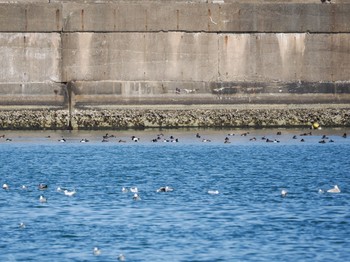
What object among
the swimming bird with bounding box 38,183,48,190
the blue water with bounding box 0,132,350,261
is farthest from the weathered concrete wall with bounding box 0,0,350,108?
the swimming bird with bounding box 38,183,48,190

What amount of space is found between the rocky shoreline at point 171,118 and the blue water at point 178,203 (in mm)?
2950

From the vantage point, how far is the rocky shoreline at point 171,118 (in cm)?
3988

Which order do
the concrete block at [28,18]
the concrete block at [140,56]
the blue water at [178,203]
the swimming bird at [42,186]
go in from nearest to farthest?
the blue water at [178,203] → the swimming bird at [42,186] → the concrete block at [28,18] → the concrete block at [140,56]

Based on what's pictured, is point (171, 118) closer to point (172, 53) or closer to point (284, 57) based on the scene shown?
point (172, 53)

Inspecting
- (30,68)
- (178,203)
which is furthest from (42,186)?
(30,68)

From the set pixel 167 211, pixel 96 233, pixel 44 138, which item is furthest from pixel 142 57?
pixel 96 233

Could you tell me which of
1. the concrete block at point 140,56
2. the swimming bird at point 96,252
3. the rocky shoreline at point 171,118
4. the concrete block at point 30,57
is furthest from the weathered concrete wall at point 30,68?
the swimming bird at point 96,252

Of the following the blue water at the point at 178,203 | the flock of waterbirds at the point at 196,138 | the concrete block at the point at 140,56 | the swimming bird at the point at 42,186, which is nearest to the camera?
the blue water at the point at 178,203

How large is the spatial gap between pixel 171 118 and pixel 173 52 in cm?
226

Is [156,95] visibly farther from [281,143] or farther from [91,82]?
[281,143]

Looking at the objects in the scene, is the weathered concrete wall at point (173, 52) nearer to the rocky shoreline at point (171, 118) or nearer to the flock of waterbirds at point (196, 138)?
the rocky shoreline at point (171, 118)

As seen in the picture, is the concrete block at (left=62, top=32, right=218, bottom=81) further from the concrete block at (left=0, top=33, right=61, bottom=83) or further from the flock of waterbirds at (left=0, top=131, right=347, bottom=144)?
the flock of waterbirds at (left=0, top=131, right=347, bottom=144)

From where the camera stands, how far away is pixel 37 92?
1549 inches

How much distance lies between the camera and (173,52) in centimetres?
3962
